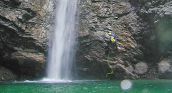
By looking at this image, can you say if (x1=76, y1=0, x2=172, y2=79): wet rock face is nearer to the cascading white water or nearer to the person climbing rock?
the person climbing rock

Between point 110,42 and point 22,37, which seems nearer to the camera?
point 22,37

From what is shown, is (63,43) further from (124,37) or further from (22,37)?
(124,37)

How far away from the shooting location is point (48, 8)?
987 inches

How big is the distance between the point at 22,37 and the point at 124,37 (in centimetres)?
723

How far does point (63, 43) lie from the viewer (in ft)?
81.2

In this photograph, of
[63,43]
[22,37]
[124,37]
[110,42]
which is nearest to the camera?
[22,37]

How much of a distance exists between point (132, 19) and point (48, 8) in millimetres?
6225

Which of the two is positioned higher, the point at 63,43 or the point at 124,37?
the point at 124,37

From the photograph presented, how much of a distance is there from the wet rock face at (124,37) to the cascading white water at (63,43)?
→ 0.72 m

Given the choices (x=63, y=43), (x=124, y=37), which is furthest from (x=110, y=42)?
(x=63, y=43)

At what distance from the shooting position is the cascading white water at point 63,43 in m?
23.9

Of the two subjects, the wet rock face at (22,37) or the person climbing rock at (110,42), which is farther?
the person climbing rock at (110,42)

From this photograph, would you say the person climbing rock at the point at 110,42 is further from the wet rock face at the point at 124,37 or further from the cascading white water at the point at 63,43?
the cascading white water at the point at 63,43

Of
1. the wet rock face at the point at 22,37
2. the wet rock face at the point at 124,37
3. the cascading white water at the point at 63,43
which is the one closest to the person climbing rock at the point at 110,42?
the wet rock face at the point at 124,37
